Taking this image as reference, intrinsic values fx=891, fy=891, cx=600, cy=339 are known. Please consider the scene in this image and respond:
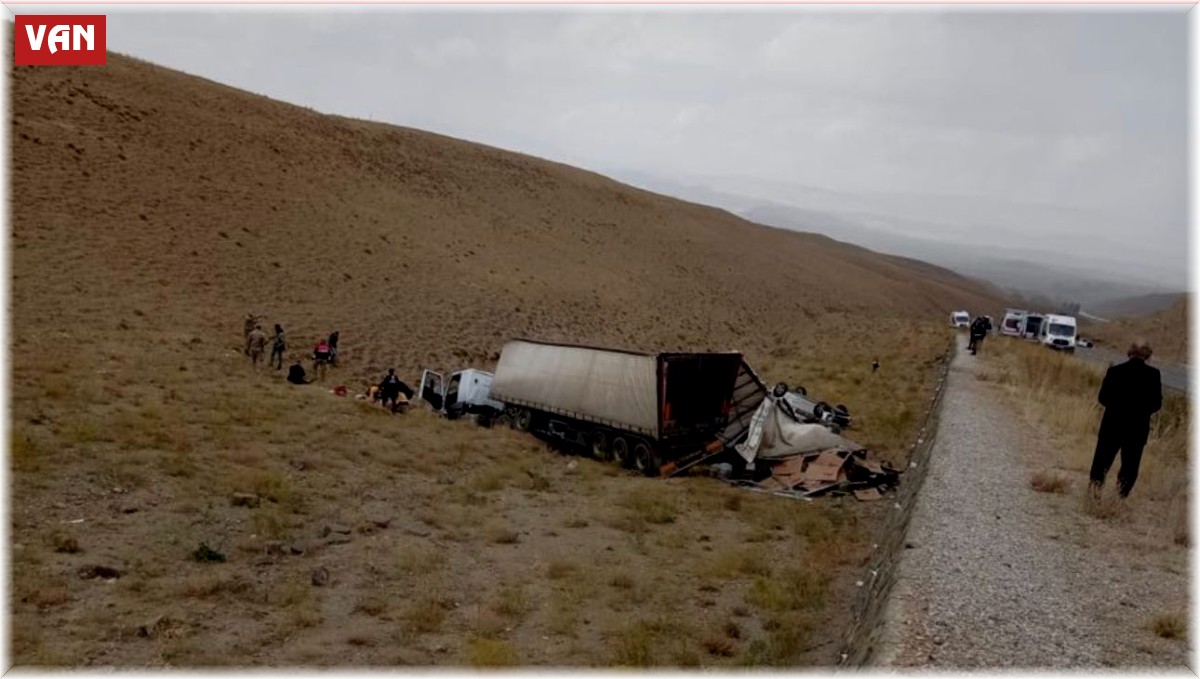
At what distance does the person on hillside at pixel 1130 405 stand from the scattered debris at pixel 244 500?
12.4m

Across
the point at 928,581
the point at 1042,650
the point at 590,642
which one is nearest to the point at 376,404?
the point at 590,642

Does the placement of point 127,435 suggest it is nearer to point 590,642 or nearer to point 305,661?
point 305,661

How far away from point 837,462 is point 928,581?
1157 cm

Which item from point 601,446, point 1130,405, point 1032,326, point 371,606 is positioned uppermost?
point 1130,405

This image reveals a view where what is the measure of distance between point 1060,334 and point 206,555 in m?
52.0

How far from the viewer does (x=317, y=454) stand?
59.1 feet

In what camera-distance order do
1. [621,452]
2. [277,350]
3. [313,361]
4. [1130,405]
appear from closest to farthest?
[1130,405]
[621,452]
[277,350]
[313,361]

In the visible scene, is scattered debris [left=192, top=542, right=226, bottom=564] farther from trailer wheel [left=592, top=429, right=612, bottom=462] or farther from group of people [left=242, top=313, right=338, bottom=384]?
group of people [left=242, top=313, right=338, bottom=384]

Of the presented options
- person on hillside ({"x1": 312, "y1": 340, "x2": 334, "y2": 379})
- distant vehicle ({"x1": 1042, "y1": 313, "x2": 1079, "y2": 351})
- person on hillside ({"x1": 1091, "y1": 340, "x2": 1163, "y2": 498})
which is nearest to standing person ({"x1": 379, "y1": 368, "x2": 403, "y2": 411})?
person on hillside ({"x1": 312, "y1": 340, "x2": 334, "y2": 379})

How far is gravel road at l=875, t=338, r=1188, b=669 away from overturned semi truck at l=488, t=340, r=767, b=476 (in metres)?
7.59

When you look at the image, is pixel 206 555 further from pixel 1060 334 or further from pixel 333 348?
pixel 1060 334

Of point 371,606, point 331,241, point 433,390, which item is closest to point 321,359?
point 433,390

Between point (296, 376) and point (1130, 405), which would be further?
point (296, 376)

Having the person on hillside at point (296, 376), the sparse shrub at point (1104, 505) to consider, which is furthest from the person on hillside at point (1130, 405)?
the person on hillside at point (296, 376)
